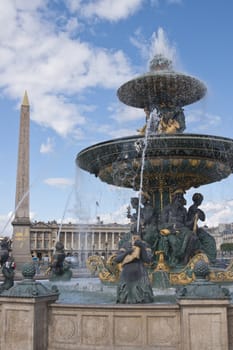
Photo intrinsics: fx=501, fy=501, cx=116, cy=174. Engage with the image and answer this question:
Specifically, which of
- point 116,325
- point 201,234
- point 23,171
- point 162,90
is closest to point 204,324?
point 116,325

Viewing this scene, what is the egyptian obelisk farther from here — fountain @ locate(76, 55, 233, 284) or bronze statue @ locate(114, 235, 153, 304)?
bronze statue @ locate(114, 235, 153, 304)

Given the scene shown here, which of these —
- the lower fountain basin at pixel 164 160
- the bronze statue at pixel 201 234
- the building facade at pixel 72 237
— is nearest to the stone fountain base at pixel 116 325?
the lower fountain basin at pixel 164 160

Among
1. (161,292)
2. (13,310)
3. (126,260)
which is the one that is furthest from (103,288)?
(13,310)

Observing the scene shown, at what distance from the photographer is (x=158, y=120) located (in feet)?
48.0

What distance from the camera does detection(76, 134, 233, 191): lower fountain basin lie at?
12195 millimetres

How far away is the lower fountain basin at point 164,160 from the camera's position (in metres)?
12.2

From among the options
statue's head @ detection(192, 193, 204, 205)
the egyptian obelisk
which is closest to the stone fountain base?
statue's head @ detection(192, 193, 204, 205)

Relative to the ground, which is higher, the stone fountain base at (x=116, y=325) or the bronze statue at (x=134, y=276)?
the bronze statue at (x=134, y=276)

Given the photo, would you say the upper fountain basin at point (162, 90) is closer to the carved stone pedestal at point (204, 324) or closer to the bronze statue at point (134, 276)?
the bronze statue at point (134, 276)

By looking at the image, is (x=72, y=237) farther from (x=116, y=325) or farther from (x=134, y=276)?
(x=116, y=325)

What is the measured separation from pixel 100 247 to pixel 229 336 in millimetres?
120369

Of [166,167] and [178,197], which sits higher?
[166,167]

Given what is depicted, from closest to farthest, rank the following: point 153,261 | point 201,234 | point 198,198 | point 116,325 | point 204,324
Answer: point 204,324
point 116,325
point 153,261
point 201,234
point 198,198

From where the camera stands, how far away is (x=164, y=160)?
500 inches
